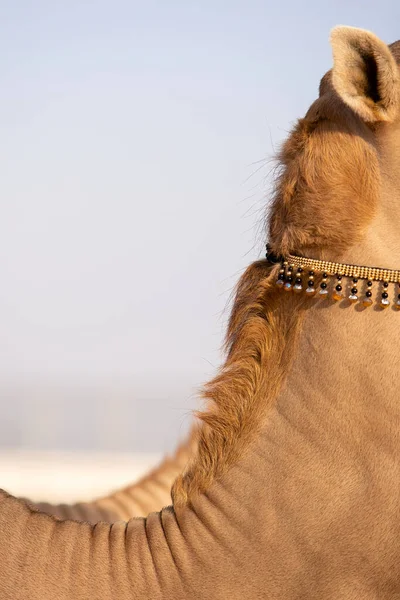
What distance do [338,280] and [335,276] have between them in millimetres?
15

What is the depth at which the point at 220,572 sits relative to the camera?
251cm

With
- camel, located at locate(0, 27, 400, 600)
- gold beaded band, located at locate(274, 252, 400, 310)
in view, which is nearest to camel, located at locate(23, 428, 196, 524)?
camel, located at locate(0, 27, 400, 600)

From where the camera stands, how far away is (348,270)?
101 inches

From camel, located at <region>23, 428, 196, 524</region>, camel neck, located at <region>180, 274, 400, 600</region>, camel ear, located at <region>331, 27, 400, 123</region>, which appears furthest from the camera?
camel, located at <region>23, 428, 196, 524</region>

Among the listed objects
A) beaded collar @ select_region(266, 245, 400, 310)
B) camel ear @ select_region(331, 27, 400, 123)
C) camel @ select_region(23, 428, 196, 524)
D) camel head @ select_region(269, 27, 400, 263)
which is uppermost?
camel ear @ select_region(331, 27, 400, 123)

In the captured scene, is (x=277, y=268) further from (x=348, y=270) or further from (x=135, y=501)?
(x=135, y=501)

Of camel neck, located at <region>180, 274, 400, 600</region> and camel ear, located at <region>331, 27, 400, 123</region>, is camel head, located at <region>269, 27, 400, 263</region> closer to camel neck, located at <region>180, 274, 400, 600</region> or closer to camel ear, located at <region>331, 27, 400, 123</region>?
camel ear, located at <region>331, 27, 400, 123</region>

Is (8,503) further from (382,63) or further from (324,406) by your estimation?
(382,63)

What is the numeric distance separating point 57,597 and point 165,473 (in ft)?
3.39

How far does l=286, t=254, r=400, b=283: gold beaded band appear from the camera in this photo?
254cm

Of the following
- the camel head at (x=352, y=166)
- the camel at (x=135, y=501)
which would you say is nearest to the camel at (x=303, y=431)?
the camel head at (x=352, y=166)

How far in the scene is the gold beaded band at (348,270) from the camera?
254 centimetres

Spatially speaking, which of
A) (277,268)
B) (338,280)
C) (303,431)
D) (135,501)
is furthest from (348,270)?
(135,501)

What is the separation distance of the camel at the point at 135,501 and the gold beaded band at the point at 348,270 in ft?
3.00
